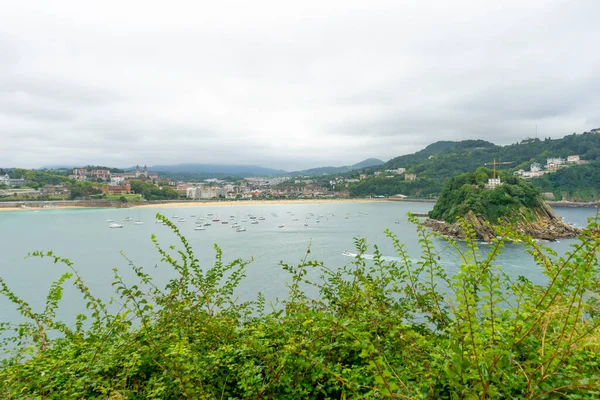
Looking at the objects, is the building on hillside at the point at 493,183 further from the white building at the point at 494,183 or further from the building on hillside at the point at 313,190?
the building on hillside at the point at 313,190

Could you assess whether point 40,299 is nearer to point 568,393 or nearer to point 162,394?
point 162,394

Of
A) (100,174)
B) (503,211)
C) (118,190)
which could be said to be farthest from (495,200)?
(100,174)

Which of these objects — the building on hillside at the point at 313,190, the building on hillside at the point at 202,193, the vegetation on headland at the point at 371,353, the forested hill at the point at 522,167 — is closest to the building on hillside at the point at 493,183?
the forested hill at the point at 522,167

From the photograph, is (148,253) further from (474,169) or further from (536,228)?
(474,169)

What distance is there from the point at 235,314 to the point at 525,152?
108141 mm

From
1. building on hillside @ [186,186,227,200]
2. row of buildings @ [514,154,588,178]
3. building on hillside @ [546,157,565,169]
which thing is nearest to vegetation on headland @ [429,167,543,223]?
row of buildings @ [514,154,588,178]

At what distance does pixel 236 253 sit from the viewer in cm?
2333

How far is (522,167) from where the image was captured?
79.3m

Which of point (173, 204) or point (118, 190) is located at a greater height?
point (118, 190)

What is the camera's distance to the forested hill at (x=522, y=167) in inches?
2404

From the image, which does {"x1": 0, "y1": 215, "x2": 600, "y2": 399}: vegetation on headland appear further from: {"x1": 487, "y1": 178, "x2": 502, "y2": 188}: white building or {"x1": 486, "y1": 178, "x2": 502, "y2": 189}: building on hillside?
{"x1": 487, "y1": 178, "x2": 502, "y2": 188}: white building

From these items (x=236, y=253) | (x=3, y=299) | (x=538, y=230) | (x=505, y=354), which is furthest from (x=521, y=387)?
(x=538, y=230)

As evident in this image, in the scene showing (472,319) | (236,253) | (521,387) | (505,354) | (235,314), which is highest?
(472,319)

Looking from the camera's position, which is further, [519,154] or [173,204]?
[519,154]
